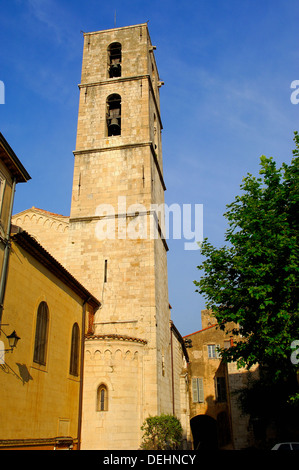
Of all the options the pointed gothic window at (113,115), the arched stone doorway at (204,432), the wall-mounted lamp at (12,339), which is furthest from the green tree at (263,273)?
the arched stone doorway at (204,432)

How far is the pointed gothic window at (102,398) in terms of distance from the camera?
15.2 meters

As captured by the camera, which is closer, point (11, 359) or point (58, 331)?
point (11, 359)

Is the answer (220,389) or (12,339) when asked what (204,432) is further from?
(12,339)

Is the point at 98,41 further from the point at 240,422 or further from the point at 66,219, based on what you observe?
the point at 240,422

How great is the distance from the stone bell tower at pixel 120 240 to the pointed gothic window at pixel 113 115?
60 mm

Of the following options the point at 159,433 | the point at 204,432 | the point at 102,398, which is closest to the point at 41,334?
the point at 102,398

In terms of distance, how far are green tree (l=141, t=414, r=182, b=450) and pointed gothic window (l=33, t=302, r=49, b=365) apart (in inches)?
204

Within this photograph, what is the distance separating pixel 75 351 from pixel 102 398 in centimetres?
209

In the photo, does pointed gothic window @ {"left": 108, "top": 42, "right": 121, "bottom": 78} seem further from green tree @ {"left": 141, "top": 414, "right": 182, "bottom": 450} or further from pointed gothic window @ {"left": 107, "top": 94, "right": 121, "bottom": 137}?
green tree @ {"left": 141, "top": 414, "right": 182, "bottom": 450}

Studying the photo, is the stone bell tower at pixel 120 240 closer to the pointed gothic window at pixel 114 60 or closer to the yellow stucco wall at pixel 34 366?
the pointed gothic window at pixel 114 60

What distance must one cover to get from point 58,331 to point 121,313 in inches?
169

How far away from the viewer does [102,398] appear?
15.4 m
